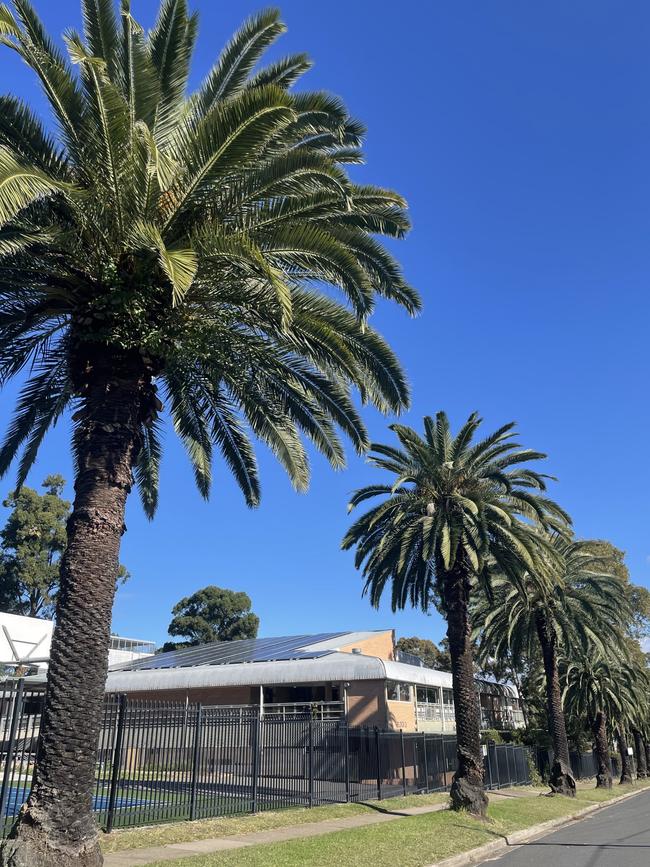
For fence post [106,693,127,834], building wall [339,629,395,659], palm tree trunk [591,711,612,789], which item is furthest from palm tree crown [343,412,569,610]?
palm tree trunk [591,711,612,789]

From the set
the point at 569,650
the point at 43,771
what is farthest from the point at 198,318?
the point at 569,650

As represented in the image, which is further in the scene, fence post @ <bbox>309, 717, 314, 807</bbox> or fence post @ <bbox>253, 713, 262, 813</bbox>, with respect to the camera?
fence post @ <bbox>309, 717, 314, 807</bbox>

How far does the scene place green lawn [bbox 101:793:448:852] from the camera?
11.6 meters

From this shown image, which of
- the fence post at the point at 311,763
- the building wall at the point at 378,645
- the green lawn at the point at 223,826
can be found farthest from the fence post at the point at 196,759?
the building wall at the point at 378,645

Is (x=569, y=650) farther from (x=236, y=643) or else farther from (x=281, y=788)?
(x=236, y=643)

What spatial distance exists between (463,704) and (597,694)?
69.3 feet

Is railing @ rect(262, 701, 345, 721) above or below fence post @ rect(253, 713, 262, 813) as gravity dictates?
above

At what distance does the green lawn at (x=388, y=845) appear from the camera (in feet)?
34.6

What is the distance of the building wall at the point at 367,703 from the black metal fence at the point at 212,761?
8.89ft

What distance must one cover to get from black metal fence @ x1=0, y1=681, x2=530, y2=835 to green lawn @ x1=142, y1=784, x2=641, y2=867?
288 centimetres

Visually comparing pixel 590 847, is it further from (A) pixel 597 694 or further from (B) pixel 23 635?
(B) pixel 23 635

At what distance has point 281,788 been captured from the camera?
17797 millimetres

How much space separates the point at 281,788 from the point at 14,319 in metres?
13.5

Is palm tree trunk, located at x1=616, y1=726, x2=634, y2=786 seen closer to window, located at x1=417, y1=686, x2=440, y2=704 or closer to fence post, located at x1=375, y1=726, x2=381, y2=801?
window, located at x1=417, y1=686, x2=440, y2=704
